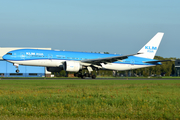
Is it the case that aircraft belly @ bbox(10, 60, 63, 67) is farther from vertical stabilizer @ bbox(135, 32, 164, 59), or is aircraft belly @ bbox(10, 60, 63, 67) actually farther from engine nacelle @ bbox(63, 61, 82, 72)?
vertical stabilizer @ bbox(135, 32, 164, 59)

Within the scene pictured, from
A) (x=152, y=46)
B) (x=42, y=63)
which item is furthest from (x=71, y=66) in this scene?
(x=152, y=46)

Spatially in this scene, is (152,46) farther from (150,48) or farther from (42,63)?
(42,63)

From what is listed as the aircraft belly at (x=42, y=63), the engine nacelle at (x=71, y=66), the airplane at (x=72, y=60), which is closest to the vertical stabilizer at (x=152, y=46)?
the airplane at (x=72, y=60)

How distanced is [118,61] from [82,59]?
8133 millimetres

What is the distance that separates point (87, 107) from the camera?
12547mm

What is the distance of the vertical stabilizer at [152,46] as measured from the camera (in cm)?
5706

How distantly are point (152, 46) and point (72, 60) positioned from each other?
67.0 ft

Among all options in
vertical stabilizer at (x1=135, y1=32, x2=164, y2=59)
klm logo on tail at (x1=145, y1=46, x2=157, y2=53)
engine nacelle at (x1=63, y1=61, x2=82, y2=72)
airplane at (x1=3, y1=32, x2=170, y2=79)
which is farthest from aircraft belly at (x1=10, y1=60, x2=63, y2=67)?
klm logo on tail at (x1=145, y1=46, x2=157, y2=53)

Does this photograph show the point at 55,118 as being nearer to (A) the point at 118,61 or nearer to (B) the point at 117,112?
(B) the point at 117,112

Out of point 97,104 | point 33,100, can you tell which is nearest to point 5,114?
point 33,100

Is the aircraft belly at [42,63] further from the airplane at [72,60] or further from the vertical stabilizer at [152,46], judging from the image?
the vertical stabilizer at [152,46]

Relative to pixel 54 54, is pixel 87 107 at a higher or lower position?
lower

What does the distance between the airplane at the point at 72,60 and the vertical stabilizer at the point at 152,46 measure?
3.27ft

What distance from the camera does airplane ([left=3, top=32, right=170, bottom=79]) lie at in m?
44.3
